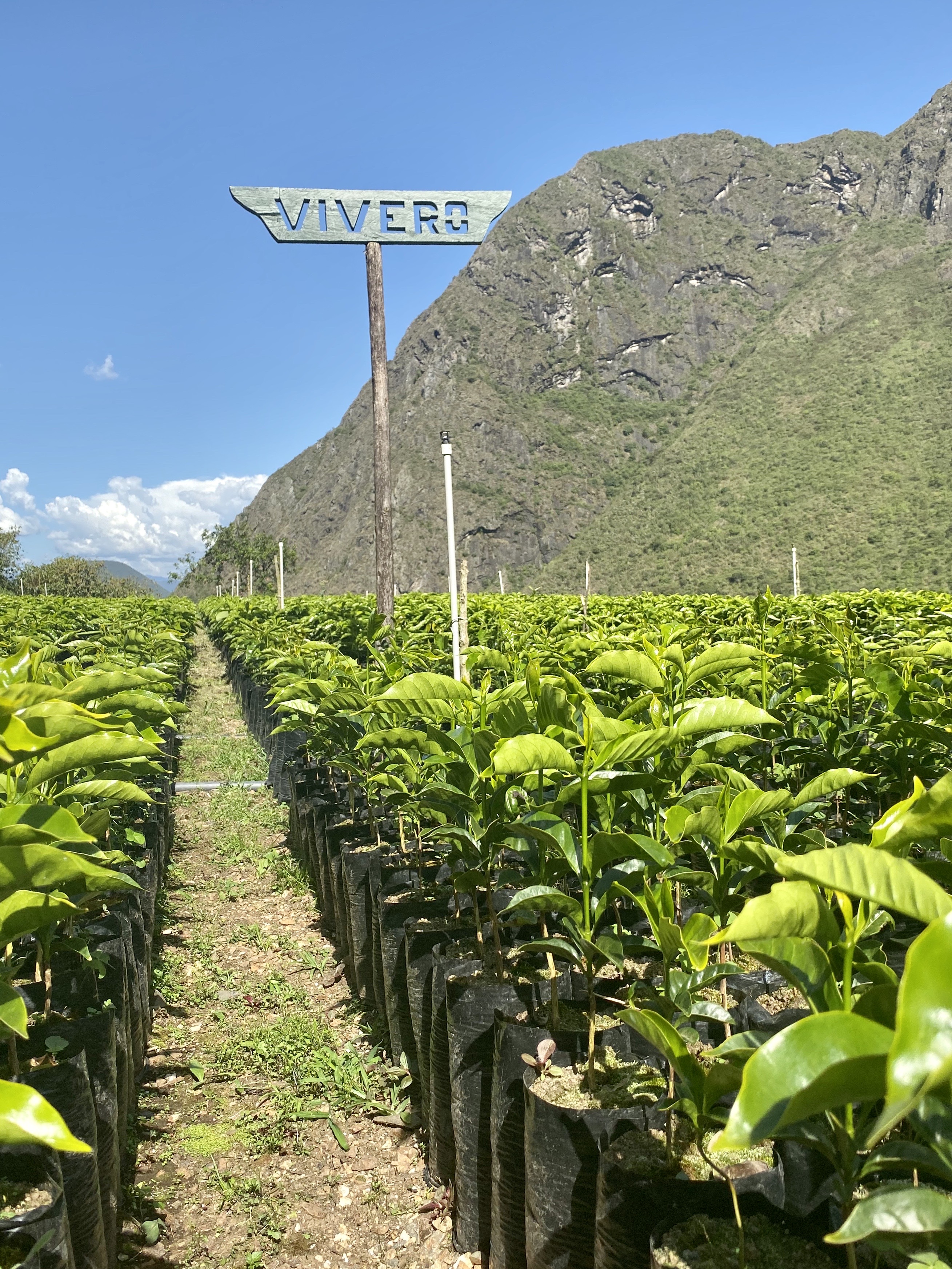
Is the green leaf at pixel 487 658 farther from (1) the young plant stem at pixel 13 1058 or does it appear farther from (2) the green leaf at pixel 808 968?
(2) the green leaf at pixel 808 968

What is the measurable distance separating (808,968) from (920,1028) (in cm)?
42

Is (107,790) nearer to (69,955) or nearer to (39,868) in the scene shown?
(69,955)

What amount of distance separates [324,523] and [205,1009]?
10369 centimetres

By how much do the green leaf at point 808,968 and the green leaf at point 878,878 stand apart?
0.22 metres

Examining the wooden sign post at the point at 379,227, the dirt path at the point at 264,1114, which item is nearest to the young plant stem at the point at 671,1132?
the dirt path at the point at 264,1114

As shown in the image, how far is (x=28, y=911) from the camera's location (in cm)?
145

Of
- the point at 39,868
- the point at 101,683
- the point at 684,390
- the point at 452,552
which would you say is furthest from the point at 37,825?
the point at 684,390

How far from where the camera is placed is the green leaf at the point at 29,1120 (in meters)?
0.79

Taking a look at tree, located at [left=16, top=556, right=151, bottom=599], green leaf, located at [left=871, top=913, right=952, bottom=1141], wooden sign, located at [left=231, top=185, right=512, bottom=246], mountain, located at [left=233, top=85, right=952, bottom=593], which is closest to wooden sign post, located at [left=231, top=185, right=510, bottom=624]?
wooden sign, located at [left=231, top=185, right=512, bottom=246]

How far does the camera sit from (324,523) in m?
105

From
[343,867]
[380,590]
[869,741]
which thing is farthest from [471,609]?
[869,741]

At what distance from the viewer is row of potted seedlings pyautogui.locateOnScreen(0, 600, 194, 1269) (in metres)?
1.28

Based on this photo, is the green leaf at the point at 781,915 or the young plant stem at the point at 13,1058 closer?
the green leaf at the point at 781,915

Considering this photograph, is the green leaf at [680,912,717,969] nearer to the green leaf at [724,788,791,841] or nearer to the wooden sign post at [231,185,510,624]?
the green leaf at [724,788,791,841]
